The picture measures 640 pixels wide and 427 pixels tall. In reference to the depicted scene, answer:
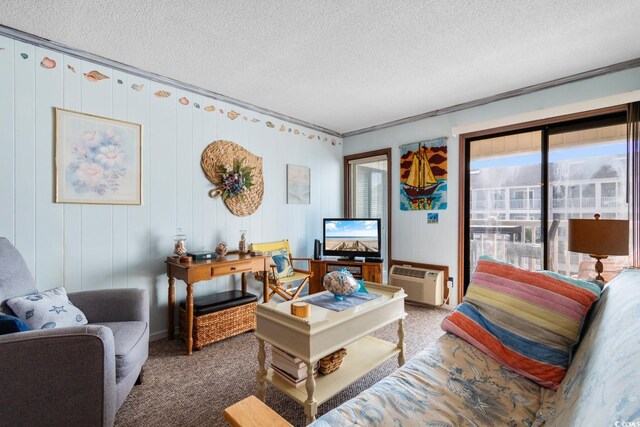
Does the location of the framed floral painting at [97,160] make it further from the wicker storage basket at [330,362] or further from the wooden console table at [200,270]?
the wicker storage basket at [330,362]

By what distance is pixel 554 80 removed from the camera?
275 cm

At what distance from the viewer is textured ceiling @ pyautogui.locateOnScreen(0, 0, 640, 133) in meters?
1.81

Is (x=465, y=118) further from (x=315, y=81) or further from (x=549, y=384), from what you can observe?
(x=549, y=384)

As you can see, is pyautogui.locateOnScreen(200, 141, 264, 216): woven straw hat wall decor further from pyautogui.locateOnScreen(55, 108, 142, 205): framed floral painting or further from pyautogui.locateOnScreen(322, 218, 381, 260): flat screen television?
pyautogui.locateOnScreen(322, 218, 381, 260): flat screen television

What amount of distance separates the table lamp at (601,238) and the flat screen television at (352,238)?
6.58ft

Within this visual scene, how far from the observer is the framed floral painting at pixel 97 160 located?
7.36 ft

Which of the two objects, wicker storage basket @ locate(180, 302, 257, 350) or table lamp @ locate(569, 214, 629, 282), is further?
wicker storage basket @ locate(180, 302, 257, 350)

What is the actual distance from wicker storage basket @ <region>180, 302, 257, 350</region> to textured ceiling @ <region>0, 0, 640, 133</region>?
7.25ft

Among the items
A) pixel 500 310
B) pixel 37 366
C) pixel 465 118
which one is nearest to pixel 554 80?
pixel 465 118

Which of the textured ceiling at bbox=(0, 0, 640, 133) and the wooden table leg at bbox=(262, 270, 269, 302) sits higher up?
the textured ceiling at bbox=(0, 0, 640, 133)

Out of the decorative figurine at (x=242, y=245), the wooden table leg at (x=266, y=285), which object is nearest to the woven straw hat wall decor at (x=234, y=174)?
the decorative figurine at (x=242, y=245)

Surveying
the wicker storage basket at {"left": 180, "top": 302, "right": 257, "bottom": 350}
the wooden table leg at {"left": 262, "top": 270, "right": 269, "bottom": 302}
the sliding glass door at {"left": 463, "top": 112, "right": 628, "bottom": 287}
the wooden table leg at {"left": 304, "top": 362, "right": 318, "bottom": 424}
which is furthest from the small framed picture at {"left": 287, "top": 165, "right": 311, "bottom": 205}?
the wooden table leg at {"left": 304, "top": 362, "right": 318, "bottom": 424}

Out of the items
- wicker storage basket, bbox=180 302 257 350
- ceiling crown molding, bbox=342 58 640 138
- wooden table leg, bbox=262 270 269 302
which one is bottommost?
wicker storage basket, bbox=180 302 257 350

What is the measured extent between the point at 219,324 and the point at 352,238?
1939 millimetres
